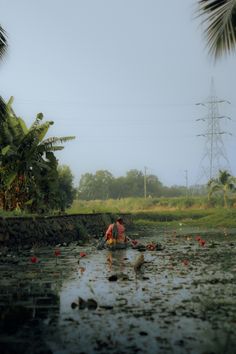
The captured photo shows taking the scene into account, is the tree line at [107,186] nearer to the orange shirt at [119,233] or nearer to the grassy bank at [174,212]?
the grassy bank at [174,212]

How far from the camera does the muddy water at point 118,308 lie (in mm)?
6621

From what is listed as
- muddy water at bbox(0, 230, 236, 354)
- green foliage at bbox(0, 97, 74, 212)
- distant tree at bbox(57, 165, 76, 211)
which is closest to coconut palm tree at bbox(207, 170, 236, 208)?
distant tree at bbox(57, 165, 76, 211)

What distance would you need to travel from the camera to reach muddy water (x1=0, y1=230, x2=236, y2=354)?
21.7 ft

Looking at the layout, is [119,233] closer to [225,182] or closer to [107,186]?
[225,182]

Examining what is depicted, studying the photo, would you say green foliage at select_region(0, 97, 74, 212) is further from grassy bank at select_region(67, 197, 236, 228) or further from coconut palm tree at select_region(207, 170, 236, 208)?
coconut palm tree at select_region(207, 170, 236, 208)

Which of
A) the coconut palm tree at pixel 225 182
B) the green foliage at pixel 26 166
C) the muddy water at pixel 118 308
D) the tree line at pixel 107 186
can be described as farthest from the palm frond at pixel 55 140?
the tree line at pixel 107 186

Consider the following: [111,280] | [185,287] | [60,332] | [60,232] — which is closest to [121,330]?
[60,332]

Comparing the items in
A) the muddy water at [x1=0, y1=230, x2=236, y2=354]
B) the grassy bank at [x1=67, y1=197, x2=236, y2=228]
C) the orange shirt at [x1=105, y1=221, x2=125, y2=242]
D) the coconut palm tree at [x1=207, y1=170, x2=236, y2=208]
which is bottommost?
the muddy water at [x1=0, y1=230, x2=236, y2=354]

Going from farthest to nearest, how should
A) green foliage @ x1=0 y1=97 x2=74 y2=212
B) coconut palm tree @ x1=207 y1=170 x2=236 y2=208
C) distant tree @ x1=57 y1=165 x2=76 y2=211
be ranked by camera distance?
distant tree @ x1=57 y1=165 x2=76 y2=211, coconut palm tree @ x1=207 y1=170 x2=236 y2=208, green foliage @ x1=0 y1=97 x2=74 y2=212

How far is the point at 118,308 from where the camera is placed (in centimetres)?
883

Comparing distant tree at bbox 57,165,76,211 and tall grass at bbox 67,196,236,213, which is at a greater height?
distant tree at bbox 57,165,76,211

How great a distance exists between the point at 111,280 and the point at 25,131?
682 inches

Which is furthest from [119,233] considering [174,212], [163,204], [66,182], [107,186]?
[107,186]

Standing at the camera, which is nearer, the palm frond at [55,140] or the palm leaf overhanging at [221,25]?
the palm leaf overhanging at [221,25]
